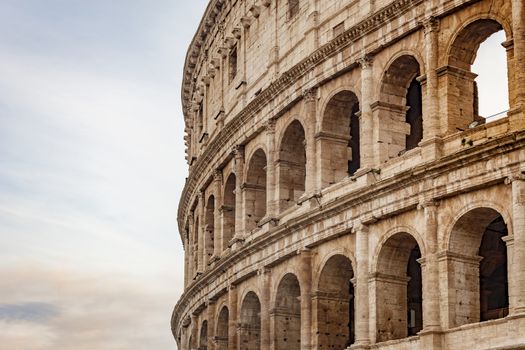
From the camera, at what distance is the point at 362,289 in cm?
3027

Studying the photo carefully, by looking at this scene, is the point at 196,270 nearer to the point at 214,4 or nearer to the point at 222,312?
the point at 222,312

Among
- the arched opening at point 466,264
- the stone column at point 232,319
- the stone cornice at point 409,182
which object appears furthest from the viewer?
the stone column at point 232,319

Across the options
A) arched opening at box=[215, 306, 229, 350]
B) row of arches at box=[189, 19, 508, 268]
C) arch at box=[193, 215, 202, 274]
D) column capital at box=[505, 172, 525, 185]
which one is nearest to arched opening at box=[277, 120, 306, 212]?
row of arches at box=[189, 19, 508, 268]

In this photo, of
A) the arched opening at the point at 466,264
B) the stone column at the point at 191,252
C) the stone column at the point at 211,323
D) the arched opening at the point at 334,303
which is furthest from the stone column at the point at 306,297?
the stone column at the point at 191,252

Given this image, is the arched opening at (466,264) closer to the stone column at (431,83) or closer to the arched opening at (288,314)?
the stone column at (431,83)

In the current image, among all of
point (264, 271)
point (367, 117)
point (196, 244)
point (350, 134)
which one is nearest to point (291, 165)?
point (350, 134)

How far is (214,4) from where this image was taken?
43.9 meters

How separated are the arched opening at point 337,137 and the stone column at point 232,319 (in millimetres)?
6664

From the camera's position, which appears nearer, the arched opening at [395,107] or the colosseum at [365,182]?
the colosseum at [365,182]

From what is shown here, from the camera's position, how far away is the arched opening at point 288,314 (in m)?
34.7

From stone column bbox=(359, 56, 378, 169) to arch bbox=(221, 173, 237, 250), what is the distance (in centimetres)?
976

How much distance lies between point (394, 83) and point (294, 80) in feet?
14.8

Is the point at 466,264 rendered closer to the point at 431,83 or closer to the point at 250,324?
the point at 431,83

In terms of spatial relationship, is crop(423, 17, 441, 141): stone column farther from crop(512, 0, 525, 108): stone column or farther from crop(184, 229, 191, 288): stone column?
crop(184, 229, 191, 288): stone column
